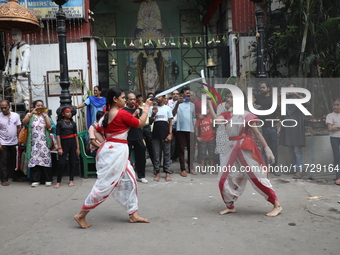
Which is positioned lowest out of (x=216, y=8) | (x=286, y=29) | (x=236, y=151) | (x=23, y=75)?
(x=236, y=151)

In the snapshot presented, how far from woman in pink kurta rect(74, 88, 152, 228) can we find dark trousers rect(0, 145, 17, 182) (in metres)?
3.58

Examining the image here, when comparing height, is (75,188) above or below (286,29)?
below

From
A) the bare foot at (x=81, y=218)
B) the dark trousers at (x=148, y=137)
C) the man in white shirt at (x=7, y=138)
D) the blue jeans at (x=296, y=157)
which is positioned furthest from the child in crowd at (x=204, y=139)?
the man in white shirt at (x=7, y=138)

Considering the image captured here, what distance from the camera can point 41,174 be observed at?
7520 millimetres

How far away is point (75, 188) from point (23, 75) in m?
3.86

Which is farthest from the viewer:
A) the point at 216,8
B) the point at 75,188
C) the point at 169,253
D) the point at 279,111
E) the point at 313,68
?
the point at 216,8

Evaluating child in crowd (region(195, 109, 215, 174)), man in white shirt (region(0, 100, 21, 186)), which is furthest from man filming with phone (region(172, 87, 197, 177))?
man in white shirt (region(0, 100, 21, 186))

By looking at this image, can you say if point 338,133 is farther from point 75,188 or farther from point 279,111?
point 75,188

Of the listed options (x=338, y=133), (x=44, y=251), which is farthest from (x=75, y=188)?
(x=338, y=133)

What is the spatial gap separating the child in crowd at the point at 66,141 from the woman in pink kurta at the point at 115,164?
269 cm

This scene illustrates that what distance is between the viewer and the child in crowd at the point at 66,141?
736cm

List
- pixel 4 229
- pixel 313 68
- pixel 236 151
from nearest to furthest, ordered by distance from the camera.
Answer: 1. pixel 4 229
2. pixel 236 151
3. pixel 313 68

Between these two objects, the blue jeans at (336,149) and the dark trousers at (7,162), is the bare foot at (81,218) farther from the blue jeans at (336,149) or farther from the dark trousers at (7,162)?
the blue jeans at (336,149)

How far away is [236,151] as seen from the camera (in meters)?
5.18
